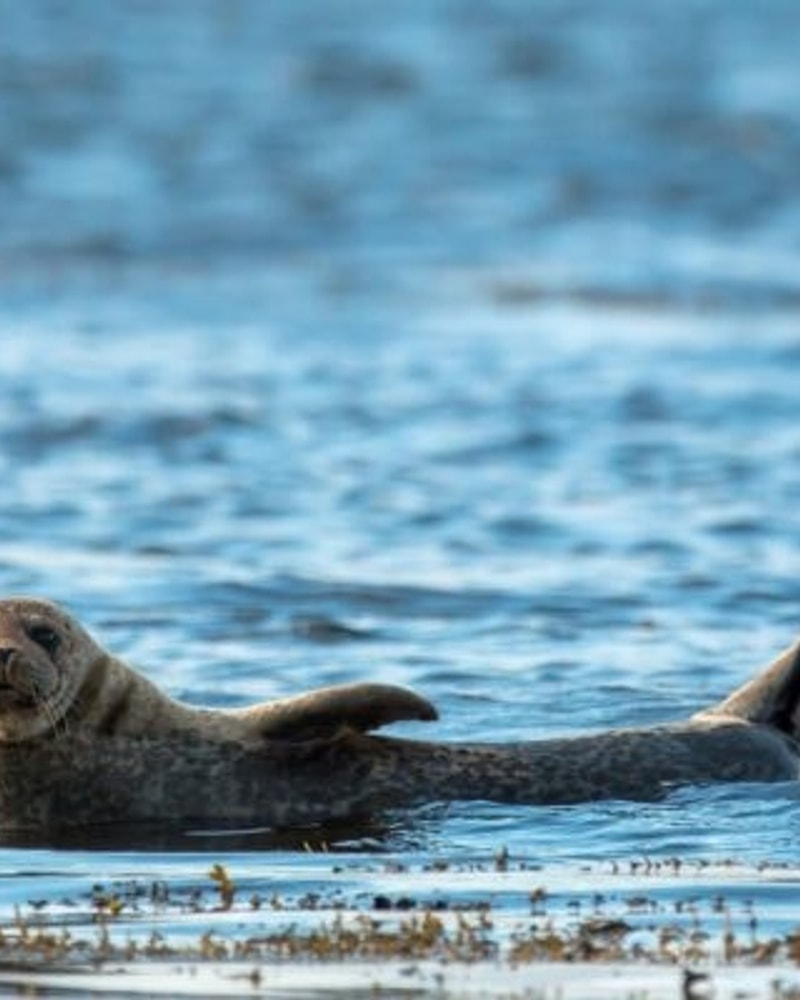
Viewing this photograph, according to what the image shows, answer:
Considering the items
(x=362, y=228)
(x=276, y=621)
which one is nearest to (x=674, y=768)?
(x=276, y=621)

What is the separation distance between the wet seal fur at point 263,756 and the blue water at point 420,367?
19cm

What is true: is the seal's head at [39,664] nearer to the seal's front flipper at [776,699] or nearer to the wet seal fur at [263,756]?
the wet seal fur at [263,756]

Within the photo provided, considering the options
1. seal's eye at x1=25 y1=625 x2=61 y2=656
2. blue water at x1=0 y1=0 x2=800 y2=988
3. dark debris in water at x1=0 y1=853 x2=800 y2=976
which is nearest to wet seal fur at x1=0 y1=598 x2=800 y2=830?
seal's eye at x1=25 y1=625 x2=61 y2=656

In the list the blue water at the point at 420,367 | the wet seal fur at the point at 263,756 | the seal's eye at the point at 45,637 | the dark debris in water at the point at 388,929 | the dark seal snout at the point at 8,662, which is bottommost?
the dark debris in water at the point at 388,929

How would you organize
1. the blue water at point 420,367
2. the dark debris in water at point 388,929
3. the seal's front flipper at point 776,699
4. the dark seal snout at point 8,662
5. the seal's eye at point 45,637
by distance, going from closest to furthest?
1. the dark debris in water at point 388,929
2. the dark seal snout at point 8,662
3. the seal's eye at point 45,637
4. the seal's front flipper at point 776,699
5. the blue water at point 420,367

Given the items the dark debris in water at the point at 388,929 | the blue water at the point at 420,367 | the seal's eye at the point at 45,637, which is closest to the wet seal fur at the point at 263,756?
the seal's eye at the point at 45,637

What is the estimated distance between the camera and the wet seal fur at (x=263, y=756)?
11000mm

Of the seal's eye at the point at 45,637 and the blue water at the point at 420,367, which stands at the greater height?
the blue water at the point at 420,367

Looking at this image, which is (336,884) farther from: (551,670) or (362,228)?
(362,228)

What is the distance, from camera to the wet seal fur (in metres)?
11.0

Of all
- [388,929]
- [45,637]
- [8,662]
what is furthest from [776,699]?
[388,929]

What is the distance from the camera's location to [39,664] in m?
10.8

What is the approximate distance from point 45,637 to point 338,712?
90 centimetres

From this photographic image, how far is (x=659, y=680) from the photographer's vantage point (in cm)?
1388
